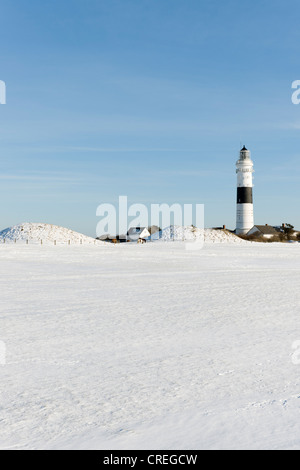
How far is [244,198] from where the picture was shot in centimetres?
7631

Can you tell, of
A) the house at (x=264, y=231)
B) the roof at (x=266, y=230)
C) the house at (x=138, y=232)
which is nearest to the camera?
the house at (x=264, y=231)

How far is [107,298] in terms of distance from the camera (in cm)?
1036

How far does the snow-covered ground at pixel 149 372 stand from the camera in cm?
363

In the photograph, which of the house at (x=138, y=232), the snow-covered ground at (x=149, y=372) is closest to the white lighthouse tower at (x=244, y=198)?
the house at (x=138, y=232)

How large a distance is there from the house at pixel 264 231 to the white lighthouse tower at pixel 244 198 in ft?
6.36

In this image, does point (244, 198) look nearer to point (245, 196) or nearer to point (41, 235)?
point (245, 196)

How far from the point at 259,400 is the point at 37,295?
24.1 ft

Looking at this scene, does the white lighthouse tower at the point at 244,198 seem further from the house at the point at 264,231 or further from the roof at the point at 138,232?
the roof at the point at 138,232

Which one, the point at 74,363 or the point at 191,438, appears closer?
the point at 191,438

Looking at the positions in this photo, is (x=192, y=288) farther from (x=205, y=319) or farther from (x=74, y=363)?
(x=74, y=363)

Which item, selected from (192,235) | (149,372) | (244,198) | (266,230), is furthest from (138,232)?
(149,372)

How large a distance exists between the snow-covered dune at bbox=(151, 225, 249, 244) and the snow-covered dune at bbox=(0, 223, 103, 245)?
9709 mm

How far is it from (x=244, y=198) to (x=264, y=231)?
10.3 m
